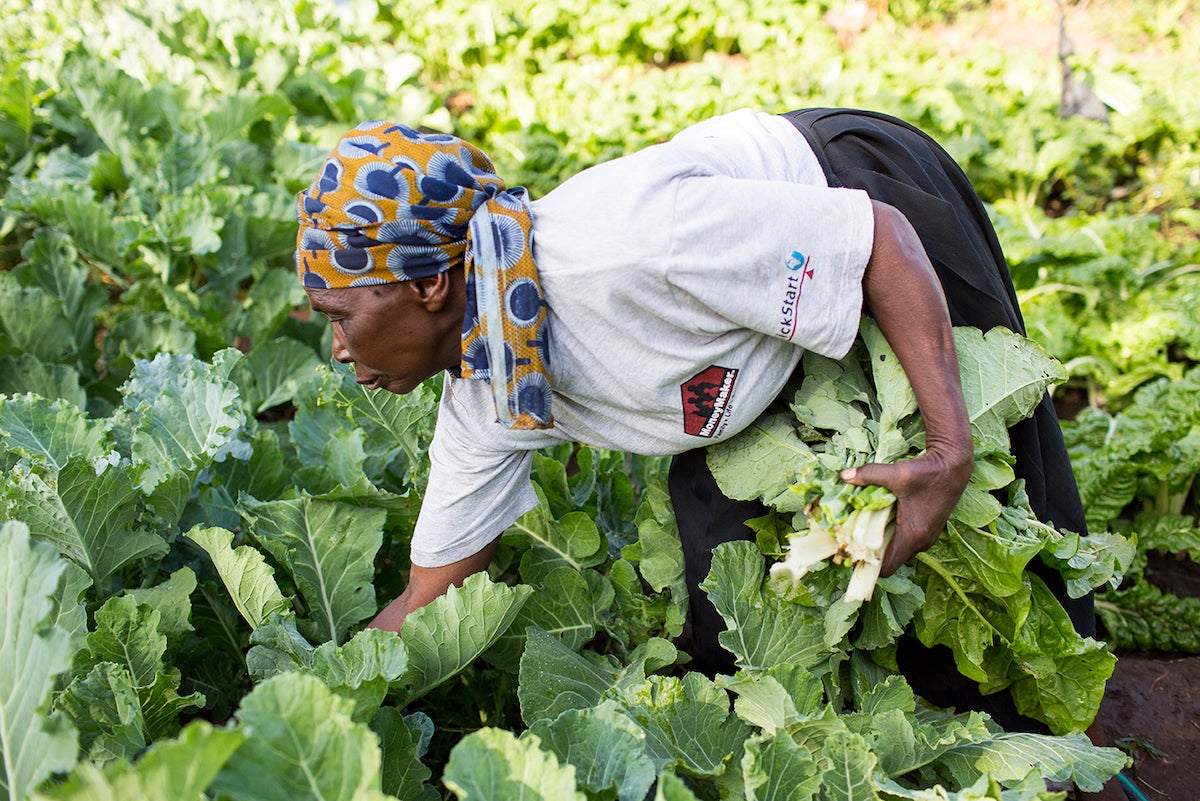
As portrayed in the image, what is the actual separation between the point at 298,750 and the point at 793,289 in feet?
3.58

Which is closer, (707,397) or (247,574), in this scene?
(707,397)

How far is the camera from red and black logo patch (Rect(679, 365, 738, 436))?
1829mm

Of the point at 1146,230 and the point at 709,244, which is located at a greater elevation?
the point at 709,244

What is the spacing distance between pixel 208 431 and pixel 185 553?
341 mm

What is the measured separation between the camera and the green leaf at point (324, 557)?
2.40m

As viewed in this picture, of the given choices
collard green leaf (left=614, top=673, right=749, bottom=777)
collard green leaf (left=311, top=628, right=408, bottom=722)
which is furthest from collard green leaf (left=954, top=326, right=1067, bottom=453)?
collard green leaf (left=311, top=628, right=408, bottom=722)

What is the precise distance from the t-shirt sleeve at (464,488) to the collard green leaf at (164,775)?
80 centimetres

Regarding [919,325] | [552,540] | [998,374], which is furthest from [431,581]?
[998,374]

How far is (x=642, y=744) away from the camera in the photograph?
174 centimetres

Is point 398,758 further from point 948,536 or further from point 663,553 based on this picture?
point 948,536

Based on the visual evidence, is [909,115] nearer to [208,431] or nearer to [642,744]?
[208,431]

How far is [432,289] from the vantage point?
1.73 m

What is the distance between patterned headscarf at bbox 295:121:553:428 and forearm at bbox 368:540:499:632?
0.56 m

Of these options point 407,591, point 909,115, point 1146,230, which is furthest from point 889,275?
point 909,115
